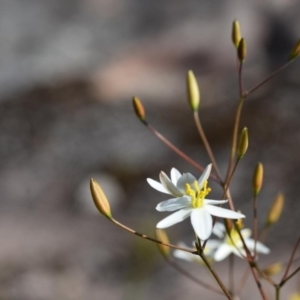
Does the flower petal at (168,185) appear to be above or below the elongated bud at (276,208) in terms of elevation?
above

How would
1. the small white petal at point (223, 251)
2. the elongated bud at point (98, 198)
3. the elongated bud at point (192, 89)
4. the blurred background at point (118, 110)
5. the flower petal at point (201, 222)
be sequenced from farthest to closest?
the blurred background at point (118, 110), the elongated bud at point (192, 89), the small white petal at point (223, 251), the elongated bud at point (98, 198), the flower petal at point (201, 222)

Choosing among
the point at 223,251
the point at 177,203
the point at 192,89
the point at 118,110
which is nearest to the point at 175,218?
the point at 177,203

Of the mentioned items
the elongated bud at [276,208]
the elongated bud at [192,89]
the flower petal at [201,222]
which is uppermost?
the flower petal at [201,222]

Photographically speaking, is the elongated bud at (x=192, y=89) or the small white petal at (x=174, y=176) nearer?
the small white petal at (x=174, y=176)

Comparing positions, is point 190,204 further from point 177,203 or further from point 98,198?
point 98,198

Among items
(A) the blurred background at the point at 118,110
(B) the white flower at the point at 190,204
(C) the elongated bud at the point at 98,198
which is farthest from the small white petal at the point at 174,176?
(A) the blurred background at the point at 118,110

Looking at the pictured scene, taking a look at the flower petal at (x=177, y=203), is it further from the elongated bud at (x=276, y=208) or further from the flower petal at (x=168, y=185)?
the elongated bud at (x=276, y=208)

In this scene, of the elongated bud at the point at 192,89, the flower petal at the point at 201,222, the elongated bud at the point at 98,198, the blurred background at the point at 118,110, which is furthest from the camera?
the blurred background at the point at 118,110

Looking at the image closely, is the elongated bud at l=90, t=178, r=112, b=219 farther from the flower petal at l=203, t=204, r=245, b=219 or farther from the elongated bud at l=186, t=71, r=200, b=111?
the elongated bud at l=186, t=71, r=200, b=111

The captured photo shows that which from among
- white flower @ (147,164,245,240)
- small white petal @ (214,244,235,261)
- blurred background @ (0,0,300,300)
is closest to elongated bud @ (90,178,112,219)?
white flower @ (147,164,245,240)
